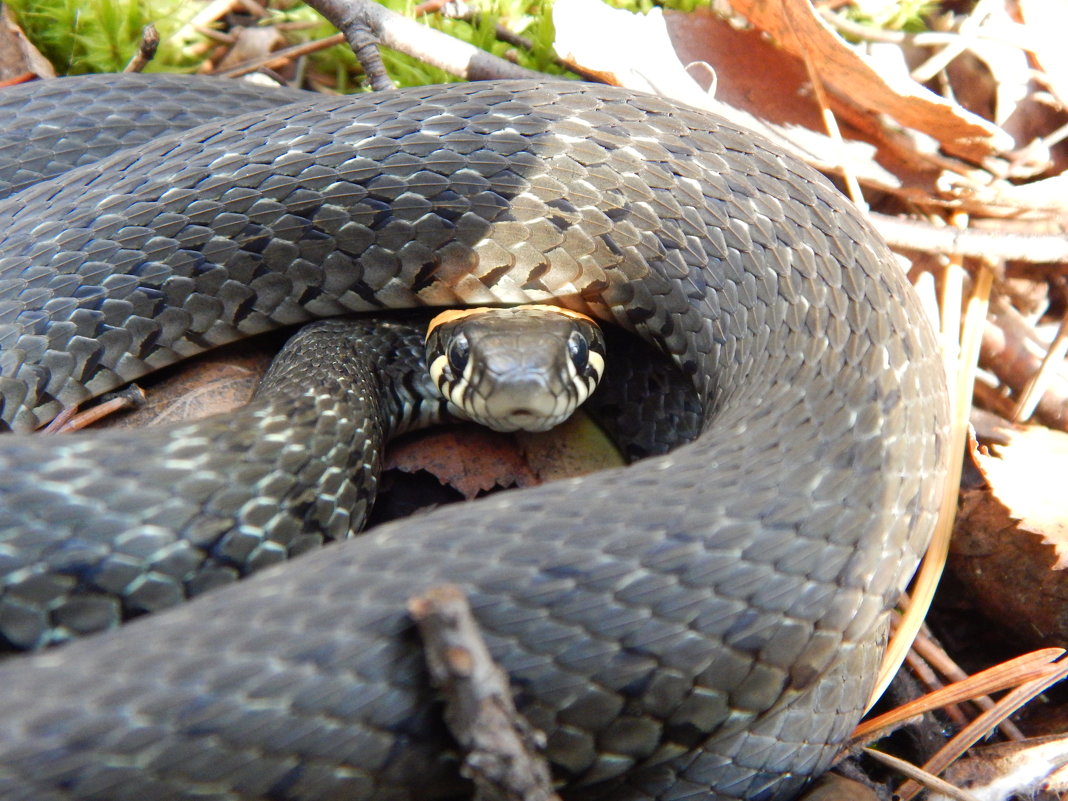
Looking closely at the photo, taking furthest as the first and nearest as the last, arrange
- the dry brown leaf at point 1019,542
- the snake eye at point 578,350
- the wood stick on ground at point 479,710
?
the snake eye at point 578,350 < the dry brown leaf at point 1019,542 < the wood stick on ground at point 479,710

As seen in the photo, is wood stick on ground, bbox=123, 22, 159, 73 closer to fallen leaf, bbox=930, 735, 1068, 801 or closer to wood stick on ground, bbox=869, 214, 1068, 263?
wood stick on ground, bbox=869, 214, 1068, 263

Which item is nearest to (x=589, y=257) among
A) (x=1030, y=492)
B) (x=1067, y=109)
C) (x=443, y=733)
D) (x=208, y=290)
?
(x=208, y=290)

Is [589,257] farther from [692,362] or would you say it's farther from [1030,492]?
[1030,492]

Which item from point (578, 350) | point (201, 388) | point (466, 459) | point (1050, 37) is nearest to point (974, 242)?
point (1050, 37)

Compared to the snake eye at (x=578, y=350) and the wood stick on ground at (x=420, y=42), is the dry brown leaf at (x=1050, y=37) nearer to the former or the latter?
the wood stick on ground at (x=420, y=42)

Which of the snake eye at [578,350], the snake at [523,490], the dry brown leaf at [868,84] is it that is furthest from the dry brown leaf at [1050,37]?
the snake eye at [578,350]

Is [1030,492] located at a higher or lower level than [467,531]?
lower
